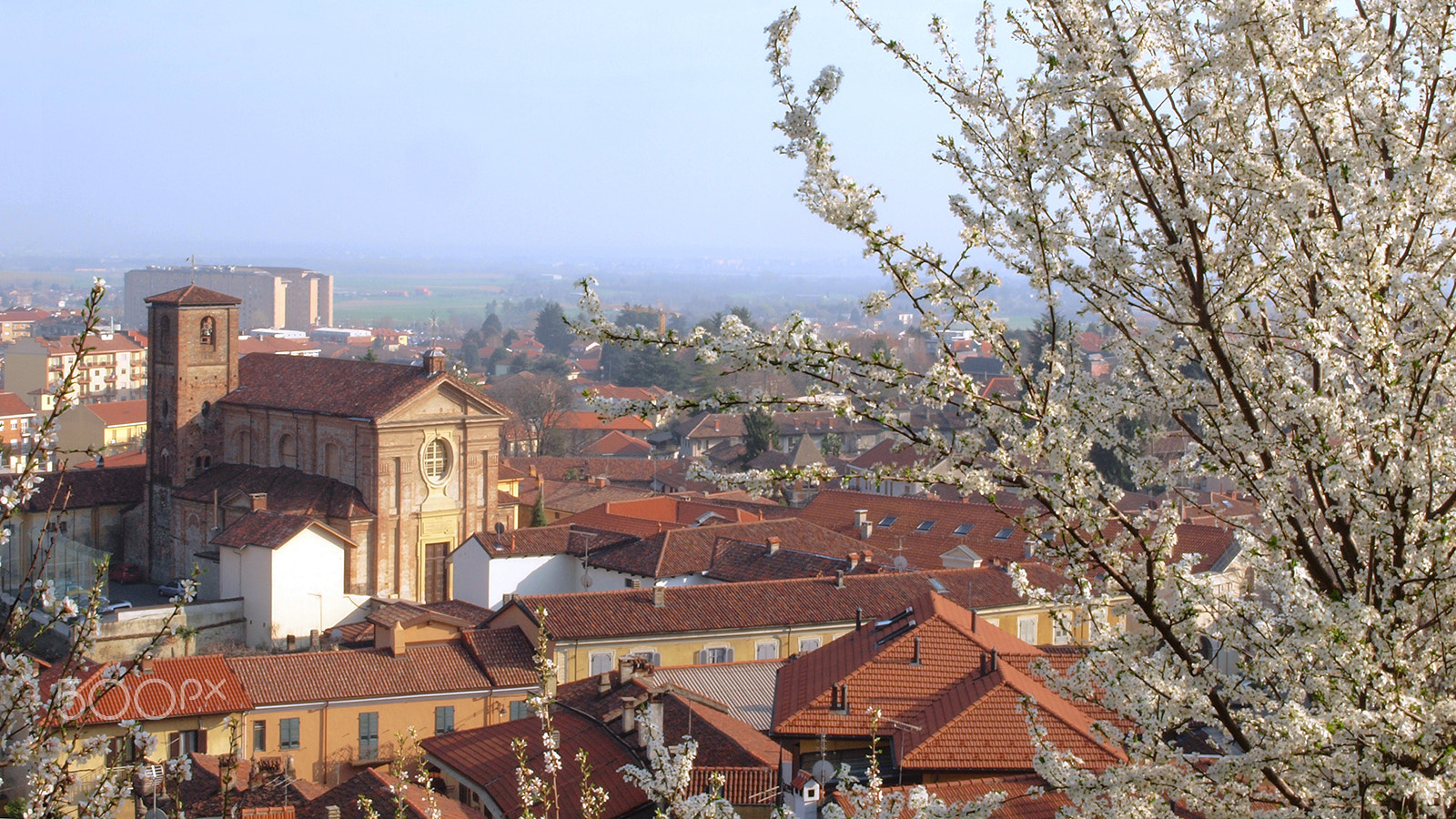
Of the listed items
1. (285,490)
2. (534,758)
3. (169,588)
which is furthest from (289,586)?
(534,758)

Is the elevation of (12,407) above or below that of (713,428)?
above

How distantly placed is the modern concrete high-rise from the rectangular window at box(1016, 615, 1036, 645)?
148677 millimetres

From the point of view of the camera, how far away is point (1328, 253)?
4492mm

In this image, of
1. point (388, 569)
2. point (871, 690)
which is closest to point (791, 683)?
point (871, 690)

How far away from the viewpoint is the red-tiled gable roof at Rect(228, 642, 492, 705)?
2158cm

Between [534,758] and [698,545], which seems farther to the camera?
[698,545]

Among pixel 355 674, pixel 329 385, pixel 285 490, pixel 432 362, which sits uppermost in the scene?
pixel 432 362

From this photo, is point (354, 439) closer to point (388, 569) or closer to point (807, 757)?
point (388, 569)

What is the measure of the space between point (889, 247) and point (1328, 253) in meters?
1.38

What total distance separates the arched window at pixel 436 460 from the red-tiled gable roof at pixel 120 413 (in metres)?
33.0

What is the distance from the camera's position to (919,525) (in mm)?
34812

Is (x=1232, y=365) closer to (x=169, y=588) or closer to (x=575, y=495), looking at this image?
(x=169, y=588)

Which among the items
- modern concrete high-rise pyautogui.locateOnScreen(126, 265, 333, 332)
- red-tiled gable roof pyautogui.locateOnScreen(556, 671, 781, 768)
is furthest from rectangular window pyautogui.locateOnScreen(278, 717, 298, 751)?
modern concrete high-rise pyautogui.locateOnScreen(126, 265, 333, 332)

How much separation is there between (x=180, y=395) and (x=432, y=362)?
7.49m
